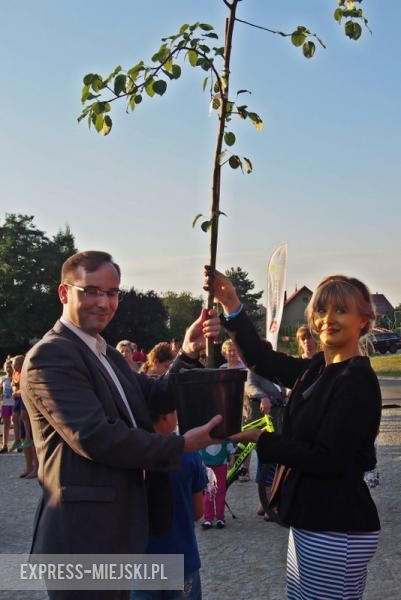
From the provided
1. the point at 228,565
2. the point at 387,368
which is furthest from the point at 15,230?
the point at 228,565

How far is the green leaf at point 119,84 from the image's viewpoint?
2.90 m

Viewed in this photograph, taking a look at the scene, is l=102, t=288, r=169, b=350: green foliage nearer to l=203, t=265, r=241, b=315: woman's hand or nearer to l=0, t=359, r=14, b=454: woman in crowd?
l=0, t=359, r=14, b=454: woman in crowd

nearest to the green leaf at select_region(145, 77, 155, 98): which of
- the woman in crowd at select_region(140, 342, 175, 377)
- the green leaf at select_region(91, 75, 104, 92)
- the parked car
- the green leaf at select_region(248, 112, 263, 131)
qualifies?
the green leaf at select_region(91, 75, 104, 92)

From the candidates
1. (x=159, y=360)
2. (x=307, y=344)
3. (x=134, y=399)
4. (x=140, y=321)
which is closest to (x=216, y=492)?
(x=159, y=360)

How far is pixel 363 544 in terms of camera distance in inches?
103

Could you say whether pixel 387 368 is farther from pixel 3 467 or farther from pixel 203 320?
pixel 203 320

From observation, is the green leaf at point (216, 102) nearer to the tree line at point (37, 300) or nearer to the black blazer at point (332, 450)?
the black blazer at point (332, 450)

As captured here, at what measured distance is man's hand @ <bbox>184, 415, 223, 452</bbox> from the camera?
255cm

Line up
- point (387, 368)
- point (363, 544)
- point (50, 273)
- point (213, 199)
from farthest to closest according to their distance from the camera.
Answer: point (50, 273)
point (387, 368)
point (213, 199)
point (363, 544)

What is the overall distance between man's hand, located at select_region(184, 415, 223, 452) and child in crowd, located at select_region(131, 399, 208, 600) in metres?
0.42

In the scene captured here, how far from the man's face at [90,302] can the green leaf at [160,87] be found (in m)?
0.79

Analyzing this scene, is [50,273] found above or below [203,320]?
above

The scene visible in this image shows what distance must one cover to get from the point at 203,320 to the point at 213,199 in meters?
0.56

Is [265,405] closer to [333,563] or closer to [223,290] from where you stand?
[223,290]
